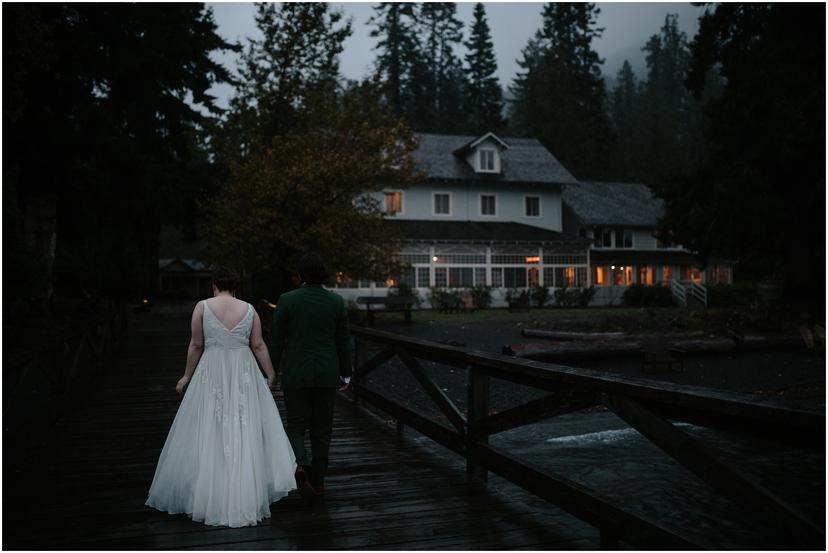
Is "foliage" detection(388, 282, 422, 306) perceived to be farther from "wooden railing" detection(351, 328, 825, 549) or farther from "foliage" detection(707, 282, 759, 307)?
"wooden railing" detection(351, 328, 825, 549)

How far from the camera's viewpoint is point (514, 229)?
43938mm

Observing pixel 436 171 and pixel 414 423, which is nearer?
pixel 414 423

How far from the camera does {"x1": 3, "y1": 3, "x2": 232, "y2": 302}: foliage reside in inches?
689

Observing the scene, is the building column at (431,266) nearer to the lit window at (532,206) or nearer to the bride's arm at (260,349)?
the lit window at (532,206)

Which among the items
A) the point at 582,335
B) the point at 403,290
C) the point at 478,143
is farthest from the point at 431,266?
the point at 582,335

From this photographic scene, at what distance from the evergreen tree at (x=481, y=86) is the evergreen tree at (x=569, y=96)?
3468 mm

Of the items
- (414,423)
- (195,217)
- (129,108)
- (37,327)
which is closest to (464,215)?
(195,217)

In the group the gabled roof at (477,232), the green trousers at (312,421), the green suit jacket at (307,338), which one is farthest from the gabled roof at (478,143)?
the green trousers at (312,421)

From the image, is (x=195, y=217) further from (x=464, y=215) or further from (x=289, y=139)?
(x=464, y=215)

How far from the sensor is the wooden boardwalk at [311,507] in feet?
15.1

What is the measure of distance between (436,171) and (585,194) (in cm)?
1386

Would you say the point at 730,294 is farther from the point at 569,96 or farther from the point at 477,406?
the point at 477,406

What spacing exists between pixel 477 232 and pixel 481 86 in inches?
1469

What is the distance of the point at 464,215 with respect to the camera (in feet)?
145
